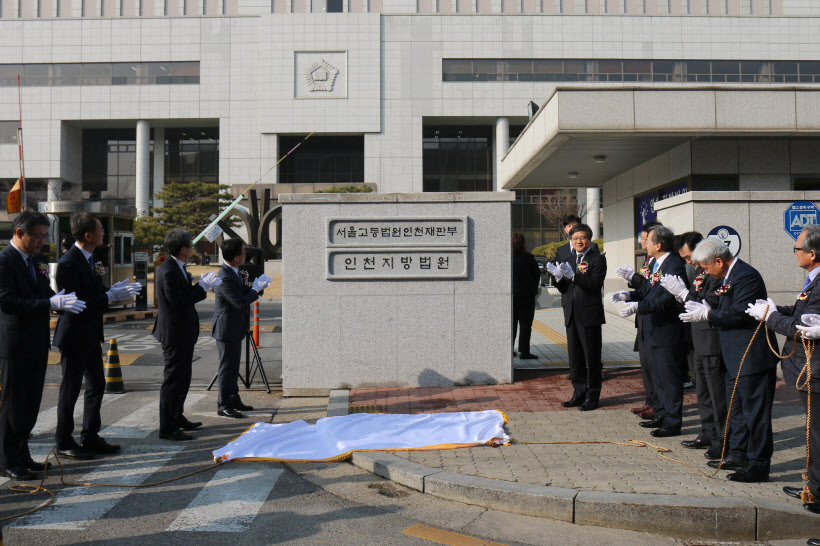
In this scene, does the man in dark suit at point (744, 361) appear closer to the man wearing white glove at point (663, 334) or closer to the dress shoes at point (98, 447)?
the man wearing white glove at point (663, 334)

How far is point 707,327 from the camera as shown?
538cm

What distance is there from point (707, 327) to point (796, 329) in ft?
4.37

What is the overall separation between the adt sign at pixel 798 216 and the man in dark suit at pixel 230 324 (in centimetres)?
781

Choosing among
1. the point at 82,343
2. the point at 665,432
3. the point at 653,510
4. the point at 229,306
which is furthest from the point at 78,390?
the point at 665,432

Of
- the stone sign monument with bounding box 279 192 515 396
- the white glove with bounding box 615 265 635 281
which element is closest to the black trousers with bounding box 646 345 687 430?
the white glove with bounding box 615 265 635 281

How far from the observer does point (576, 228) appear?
736 centimetres

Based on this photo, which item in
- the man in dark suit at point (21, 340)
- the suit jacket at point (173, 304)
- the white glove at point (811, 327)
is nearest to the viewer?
the white glove at point (811, 327)

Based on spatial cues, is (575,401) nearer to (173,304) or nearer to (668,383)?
(668,383)

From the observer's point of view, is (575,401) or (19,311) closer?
(19,311)

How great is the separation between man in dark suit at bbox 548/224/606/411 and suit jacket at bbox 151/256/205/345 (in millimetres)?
3989

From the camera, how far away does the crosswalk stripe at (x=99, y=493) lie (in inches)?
162

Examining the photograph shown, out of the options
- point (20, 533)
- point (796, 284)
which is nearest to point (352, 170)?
point (796, 284)

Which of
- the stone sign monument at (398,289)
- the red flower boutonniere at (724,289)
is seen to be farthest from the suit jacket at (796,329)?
the stone sign monument at (398,289)

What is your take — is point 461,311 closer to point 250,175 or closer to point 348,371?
point 348,371
